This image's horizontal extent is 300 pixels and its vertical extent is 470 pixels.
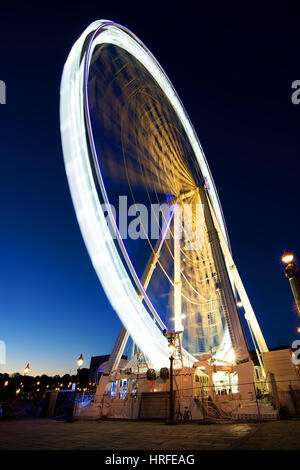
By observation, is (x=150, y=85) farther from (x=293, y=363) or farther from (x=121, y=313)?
(x=293, y=363)

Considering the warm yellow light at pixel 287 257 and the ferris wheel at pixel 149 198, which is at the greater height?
the ferris wheel at pixel 149 198

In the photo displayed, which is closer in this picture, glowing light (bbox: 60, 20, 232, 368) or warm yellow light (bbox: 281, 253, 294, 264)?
warm yellow light (bbox: 281, 253, 294, 264)

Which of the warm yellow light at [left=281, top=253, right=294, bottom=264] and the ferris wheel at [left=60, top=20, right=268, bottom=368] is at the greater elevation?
the ferris wheel at [left=60, top=20, right=268, bottom=368]

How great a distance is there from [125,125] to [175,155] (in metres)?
4.92

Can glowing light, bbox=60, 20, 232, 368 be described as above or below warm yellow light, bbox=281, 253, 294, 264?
above

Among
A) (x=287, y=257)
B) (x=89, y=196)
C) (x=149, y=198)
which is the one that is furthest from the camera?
(x=149, y=198)

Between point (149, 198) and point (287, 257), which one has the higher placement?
point (149, 198)

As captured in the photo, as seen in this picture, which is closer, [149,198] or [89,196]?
[89,196]

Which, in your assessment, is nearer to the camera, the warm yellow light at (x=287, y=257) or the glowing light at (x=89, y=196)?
the warm yellow light at (x=287, y=257)

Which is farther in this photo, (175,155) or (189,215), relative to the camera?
(189,215)

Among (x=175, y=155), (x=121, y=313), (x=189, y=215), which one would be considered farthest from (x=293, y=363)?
(x=175, y=155)

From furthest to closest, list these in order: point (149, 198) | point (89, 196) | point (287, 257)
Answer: point (149, 198) < point (89, 196) < point (287, 257)
